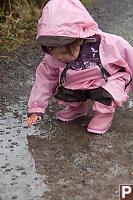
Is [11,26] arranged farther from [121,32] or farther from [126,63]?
[126,63]

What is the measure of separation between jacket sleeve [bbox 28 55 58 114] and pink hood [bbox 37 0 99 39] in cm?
43

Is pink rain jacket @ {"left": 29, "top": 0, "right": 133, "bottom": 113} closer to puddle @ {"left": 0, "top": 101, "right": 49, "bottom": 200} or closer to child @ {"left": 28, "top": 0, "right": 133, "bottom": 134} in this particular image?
child @ {"left": 28, "top": 0, "right": 133, "bottom": 134}

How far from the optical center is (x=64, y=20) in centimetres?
221

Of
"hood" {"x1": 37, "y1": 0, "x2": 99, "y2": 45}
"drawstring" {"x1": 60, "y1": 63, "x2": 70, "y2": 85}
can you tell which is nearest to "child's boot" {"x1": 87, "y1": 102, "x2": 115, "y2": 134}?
"drawstring" {"x1": 60, "y1": 63, "x2": 70, "y2": 85}

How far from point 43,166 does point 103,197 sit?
1.53 ft

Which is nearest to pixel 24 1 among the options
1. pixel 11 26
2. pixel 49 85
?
pixel 11 26

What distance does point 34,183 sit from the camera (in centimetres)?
220

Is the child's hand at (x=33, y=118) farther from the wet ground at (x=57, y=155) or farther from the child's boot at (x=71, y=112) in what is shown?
the child's boot at (x=71, y=112)

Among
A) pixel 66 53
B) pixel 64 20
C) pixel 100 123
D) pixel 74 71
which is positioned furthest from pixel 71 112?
pixel 64 20

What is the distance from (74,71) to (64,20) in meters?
0.45

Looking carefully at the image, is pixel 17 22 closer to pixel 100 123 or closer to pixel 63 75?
pixel 63 75

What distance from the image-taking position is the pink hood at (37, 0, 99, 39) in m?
2.20

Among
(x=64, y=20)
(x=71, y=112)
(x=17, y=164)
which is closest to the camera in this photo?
(x=64, y=20)

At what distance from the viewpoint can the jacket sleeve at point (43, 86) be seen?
264 centimetres
